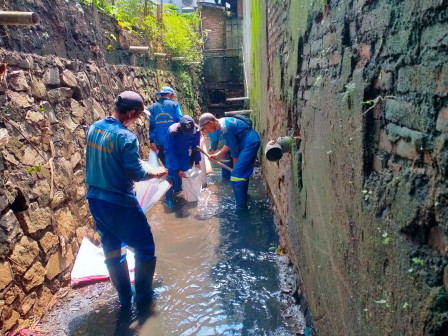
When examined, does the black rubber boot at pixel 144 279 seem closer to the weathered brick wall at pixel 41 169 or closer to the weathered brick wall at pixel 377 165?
the weathered brick wall at pixel 41 169

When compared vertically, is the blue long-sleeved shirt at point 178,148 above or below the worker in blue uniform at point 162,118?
below

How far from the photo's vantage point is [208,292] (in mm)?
3105

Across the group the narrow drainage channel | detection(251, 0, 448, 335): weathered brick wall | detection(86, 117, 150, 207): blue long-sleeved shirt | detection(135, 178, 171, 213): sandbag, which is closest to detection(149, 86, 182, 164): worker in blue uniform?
the narrow drainage channel

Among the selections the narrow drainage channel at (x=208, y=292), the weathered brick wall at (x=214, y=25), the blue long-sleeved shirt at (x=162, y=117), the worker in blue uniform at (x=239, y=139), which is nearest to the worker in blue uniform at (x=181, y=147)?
the worker in blue uniform at (x=239, y=139)

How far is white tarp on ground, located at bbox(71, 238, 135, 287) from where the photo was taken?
127 inches

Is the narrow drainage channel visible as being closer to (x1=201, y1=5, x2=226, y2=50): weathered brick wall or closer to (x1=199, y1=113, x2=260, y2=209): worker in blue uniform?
(x1=199, y1=113, x2=260, y2=209): worker in blue uniform

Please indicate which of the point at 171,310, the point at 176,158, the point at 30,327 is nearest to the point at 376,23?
the point at 171,310

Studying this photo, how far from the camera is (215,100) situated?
14664 mm

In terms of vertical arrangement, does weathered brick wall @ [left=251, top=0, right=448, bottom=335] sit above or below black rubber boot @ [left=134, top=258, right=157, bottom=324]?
above

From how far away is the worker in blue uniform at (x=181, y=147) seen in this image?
16.4 feet

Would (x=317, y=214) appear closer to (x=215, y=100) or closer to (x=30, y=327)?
(x=30, y=327)

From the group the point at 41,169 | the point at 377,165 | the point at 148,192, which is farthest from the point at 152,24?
the point at 377,165

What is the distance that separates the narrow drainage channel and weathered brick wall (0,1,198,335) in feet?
1.15

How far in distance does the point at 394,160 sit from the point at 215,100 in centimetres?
1382
